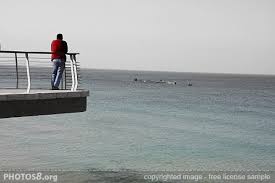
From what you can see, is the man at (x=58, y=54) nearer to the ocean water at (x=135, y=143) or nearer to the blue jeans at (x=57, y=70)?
the blue jeans at (x=57, y=70)

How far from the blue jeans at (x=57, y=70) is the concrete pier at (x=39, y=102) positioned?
1091 millimetres

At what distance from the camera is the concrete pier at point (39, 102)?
441 inches

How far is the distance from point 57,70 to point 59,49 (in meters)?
0.71

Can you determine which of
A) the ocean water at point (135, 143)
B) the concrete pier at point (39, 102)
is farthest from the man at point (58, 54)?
the ocean water at point (135, 143)

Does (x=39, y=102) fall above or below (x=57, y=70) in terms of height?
below

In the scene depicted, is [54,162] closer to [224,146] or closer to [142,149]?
[142,149]

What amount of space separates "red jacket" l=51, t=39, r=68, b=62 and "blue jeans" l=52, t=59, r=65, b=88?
154 mm

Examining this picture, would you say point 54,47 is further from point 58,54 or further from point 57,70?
point 57,70

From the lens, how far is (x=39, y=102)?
1201 cm

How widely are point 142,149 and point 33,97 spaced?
68.7 ft

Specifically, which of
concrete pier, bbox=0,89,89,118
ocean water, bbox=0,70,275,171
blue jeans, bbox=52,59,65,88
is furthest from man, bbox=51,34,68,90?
ocean water, bbox=0,70,275,171

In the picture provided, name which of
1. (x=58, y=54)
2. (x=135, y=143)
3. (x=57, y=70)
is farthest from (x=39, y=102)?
(x=135, y=143)

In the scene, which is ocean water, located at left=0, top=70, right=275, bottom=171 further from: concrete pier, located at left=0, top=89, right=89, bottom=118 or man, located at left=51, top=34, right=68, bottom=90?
concrete pier, located at left=0, top=89, right=89, bottom=118

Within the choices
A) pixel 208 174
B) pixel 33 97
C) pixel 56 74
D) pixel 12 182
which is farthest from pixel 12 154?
pixel 33 97
